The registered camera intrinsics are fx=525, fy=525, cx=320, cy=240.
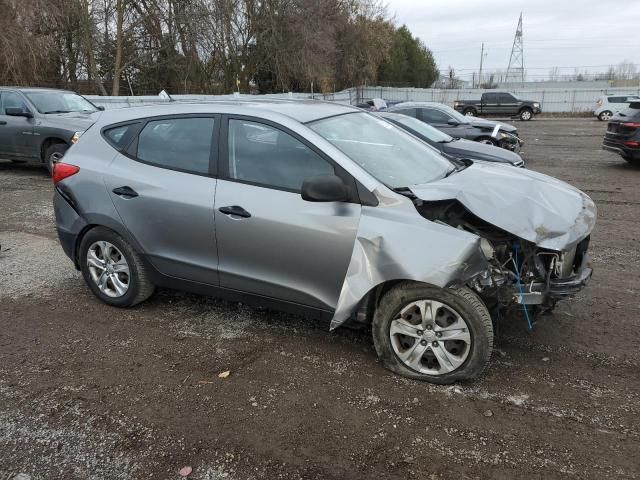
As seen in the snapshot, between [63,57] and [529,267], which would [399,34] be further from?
[529,267]

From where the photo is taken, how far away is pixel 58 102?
1099cm

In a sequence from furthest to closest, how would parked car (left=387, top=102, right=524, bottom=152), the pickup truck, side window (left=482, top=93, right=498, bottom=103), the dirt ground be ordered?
side window (left=482, top=93, right=498, bottom=103) < the pickup truck < parked car (left=387, top=102, right=524, bottom=152) < the dirt ground

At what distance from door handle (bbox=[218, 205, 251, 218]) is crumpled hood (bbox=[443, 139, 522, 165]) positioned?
6213 millimetres

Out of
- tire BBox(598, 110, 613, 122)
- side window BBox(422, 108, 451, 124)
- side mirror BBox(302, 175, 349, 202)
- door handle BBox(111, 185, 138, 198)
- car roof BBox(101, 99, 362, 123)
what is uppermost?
car roof BBox(101, 99, 362, 123)

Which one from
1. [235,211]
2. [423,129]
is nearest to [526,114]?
[423,129]

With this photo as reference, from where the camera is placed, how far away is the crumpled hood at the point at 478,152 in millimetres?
9164

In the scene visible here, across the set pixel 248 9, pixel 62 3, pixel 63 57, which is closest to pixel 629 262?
pixel 62 3

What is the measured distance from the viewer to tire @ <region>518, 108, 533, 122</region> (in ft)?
105

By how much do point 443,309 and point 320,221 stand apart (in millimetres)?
946

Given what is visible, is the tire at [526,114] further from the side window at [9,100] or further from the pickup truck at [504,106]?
the side window at [9,100]

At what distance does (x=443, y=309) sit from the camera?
322 cm

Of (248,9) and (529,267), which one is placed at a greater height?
(248,9)

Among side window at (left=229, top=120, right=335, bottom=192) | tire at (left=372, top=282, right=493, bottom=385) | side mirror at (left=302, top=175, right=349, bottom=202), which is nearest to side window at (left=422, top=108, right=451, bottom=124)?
side window at (left=229, top=120, right=335, bottom=192)

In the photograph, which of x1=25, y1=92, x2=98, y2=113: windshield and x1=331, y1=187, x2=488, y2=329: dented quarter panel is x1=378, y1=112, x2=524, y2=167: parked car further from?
x1=25, y1=92, x2=98, y2=113: windshield
